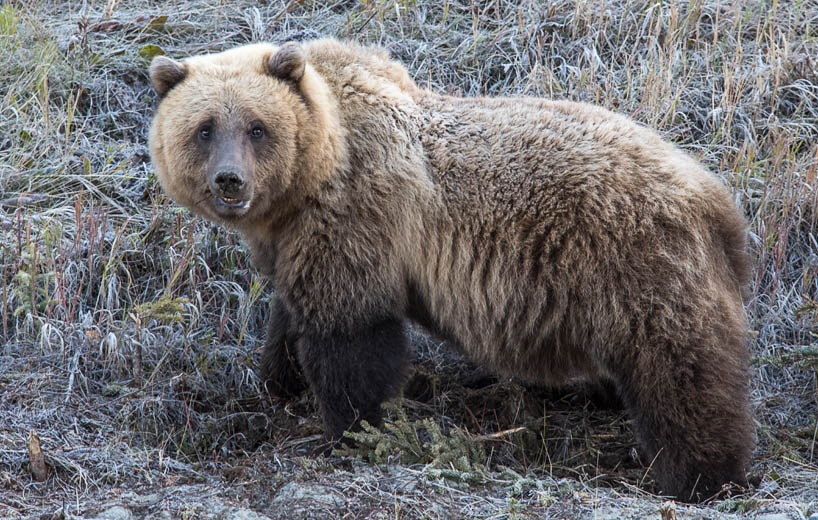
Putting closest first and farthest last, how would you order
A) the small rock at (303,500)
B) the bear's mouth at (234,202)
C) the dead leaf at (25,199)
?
the small rock at (303,500)
the bear's mouth at (234,202)
the dead leaf at (25,199)

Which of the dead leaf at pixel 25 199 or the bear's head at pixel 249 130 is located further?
the dead leaf at pixel 25 199

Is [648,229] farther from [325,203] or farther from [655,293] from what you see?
[325,203]

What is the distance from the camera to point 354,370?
15.6 ft

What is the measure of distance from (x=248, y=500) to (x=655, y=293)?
2.27 meters

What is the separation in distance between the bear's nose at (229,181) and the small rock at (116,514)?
5.30ft

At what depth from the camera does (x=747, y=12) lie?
764 centimetres

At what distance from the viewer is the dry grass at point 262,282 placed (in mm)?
4523

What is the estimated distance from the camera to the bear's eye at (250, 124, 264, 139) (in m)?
4.61

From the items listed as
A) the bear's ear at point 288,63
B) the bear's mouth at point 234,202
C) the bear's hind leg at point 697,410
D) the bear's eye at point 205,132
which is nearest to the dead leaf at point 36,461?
the bear's mouth at point 234,202

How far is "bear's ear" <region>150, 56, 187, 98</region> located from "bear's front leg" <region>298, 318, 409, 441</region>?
62.0 inches

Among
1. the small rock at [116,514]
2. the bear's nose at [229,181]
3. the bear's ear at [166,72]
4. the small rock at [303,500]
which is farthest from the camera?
the bear's ear at [166,72]

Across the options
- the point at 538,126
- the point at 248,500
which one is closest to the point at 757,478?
the point at 538,126

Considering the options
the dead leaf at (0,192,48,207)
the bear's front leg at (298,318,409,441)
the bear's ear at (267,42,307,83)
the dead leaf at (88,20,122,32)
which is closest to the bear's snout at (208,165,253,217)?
the bear's ear at (267,42,307,83)

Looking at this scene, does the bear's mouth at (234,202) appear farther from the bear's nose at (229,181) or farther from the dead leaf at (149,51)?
the dead leaf at (149,51)
